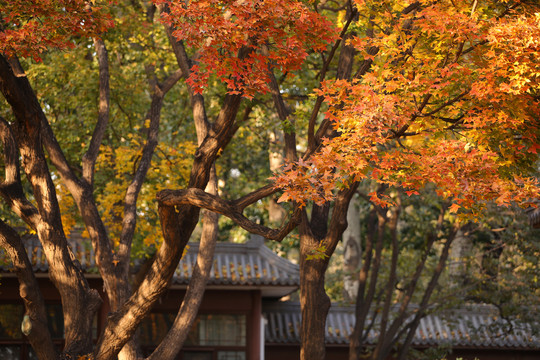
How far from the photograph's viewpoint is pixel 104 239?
9.05 metres

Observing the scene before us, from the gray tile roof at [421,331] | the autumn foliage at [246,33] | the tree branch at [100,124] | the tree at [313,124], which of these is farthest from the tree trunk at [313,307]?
the gray tile roof at [421,331]

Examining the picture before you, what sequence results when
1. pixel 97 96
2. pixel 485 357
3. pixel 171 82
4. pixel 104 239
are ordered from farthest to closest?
pixel 485 357
pixel 97 96
pixel 171 82
pixel 104 239

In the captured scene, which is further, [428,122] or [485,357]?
[485,357]

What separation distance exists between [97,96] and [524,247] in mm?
8249

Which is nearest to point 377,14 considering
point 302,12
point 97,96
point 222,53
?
point 302,12

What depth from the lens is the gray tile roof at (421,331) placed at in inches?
591

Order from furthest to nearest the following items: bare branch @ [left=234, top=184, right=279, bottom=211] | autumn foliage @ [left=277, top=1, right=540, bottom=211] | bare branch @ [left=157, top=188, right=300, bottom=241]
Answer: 1. bare branch @ [left=234, top=184, right=279, bottom=211]
2. bare branch @ [left=157, top=188, right=300, bottom=241]
3. autumn foliage @ [left=277, top=1, right=540, bottom=211]

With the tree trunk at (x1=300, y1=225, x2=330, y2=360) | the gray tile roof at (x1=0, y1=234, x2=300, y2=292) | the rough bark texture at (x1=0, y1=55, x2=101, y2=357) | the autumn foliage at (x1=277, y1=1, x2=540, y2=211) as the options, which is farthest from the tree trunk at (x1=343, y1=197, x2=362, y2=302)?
the autumn foliage at (x1=277, y1=1, x2=540, y2=211)

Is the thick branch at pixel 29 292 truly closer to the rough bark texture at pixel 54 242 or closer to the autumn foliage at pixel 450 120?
the rough bark texture at pixel 54 242

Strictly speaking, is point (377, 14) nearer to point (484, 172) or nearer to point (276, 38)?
point (276, 38)

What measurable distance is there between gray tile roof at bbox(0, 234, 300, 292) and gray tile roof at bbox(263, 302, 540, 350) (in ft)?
5.88

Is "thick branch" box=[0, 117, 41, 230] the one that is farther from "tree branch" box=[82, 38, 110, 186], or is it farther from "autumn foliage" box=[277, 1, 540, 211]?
"autumn foliage" box=[277, 1, 540, 211]

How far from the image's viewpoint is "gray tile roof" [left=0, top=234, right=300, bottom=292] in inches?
525

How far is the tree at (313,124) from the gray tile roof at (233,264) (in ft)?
13.5
